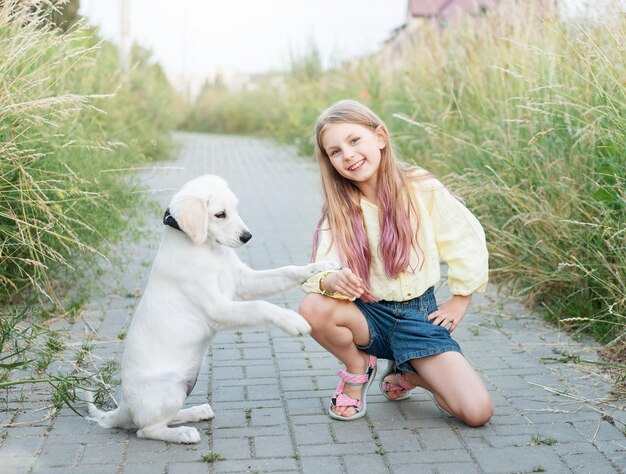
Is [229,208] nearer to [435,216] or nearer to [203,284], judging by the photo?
[203,284]

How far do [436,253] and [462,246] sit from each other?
14cm

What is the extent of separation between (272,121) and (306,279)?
21.6 m

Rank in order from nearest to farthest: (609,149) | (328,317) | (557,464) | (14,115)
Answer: (557,464) < (328,317) < (14,115) < (609,149)

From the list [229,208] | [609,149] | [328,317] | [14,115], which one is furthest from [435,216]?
[14,115]

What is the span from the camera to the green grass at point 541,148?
208 inches

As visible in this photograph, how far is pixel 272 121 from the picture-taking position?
2531 centimetres

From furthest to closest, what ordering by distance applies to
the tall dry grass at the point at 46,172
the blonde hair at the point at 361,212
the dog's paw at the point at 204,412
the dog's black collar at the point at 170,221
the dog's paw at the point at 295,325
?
1. the tall dry grass at the point at 46,172
2. the blonde hair at the point at 361,212
3. the dog's paw at the point at 204,412
4. the dog's black collar at the point at 170,221
5. the dog's paw at the point at 295,325

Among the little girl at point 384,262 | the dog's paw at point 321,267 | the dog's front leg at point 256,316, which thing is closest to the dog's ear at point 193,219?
the dog's front leg at point 256,316

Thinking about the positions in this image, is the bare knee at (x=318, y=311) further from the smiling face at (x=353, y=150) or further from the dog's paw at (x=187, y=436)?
the dog's paw at (x=187, y=436)

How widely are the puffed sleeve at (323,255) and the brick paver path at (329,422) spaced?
24.5 inches

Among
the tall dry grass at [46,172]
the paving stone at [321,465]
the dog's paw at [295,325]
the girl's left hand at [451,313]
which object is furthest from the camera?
the tall dry grass at [46,172]

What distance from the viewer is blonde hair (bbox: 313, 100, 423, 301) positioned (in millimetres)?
4191

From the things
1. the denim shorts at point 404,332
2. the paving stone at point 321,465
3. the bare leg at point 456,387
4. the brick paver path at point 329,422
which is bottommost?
the brick paver path at point 329,422

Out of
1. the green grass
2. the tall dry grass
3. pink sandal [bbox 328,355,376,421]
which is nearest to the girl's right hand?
pink sandal [bbox 328,355,376,421]
